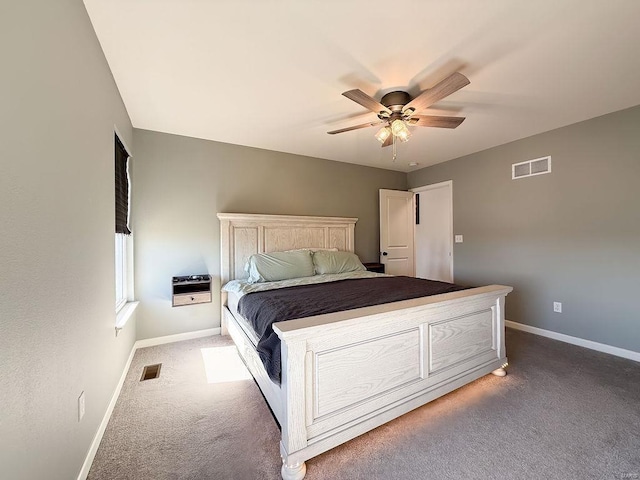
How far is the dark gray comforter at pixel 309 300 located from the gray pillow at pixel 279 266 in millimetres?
416

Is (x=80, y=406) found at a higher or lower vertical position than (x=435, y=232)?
lower

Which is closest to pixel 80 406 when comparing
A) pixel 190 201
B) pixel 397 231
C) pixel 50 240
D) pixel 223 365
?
pixel 50 240

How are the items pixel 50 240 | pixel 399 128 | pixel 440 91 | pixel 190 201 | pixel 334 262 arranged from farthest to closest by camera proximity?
pixel 334 262
pixel 190 201
pixel 399 128
pixel 440 91
pixel 50 240

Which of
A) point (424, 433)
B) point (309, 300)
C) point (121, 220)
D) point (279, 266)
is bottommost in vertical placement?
point (424, 433)

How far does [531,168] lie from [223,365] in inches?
165

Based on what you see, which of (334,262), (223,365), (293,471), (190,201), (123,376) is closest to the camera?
(293,471)

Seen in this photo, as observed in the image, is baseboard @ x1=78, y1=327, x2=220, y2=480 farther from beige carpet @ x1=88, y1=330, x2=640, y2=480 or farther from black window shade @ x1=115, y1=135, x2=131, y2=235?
black window shade @ x1=115, y1=135, x2=131, y2=235

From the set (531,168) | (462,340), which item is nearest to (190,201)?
(462,340)

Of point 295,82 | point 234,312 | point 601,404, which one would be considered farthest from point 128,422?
Result: point 601,404

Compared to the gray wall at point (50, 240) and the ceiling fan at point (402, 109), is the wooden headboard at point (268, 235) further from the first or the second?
the ceiling fan at point (402, 109)

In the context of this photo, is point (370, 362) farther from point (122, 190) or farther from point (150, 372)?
point (122, 190)

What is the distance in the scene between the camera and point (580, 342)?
9.43 feet

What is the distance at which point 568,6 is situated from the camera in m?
1.43

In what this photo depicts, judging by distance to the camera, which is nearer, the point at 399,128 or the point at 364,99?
the point at 364,99
